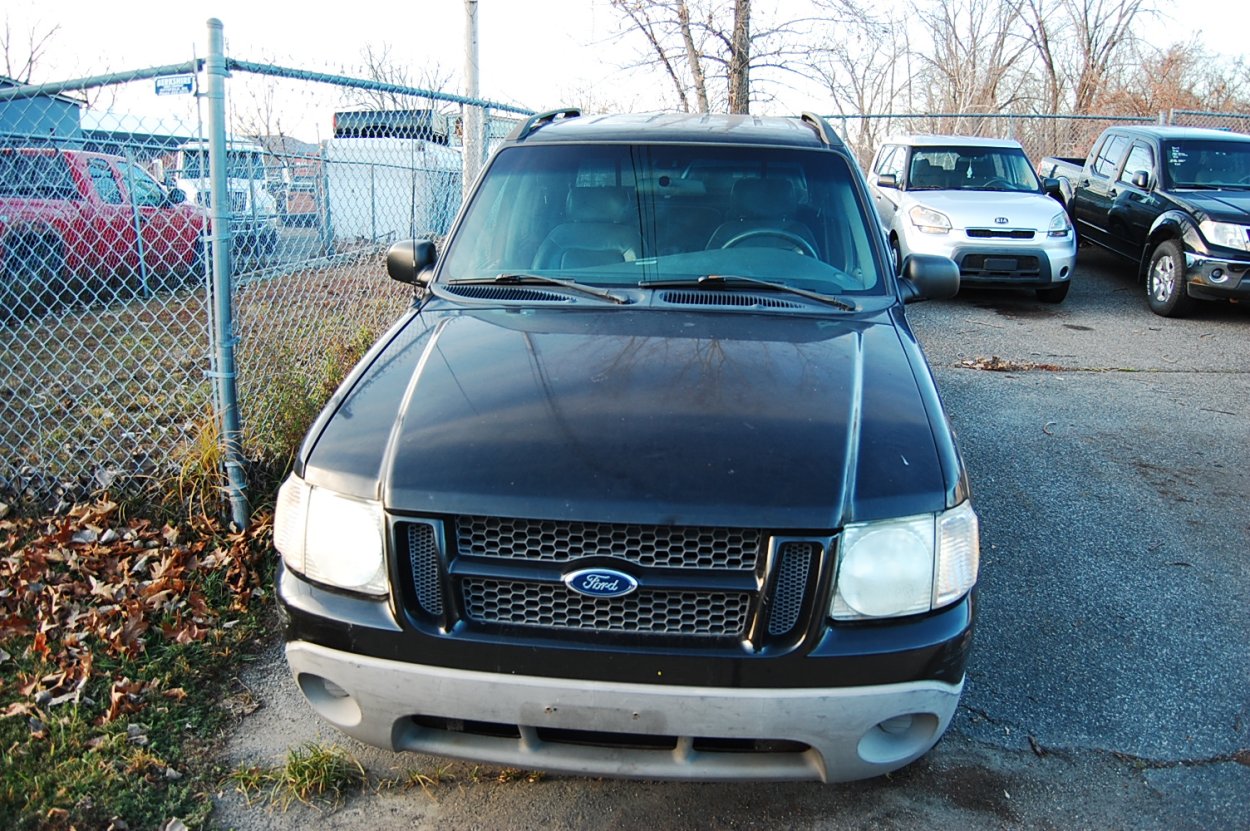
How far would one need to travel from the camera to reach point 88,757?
9.00 ft

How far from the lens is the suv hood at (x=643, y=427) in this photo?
220cm

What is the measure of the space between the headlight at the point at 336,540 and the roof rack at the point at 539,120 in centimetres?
224

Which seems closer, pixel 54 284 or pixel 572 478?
pixel 572 478

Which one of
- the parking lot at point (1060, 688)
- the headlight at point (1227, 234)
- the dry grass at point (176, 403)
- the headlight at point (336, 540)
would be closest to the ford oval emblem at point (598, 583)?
the headlight at point (336, 540)

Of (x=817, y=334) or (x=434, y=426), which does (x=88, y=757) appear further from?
(x=817, y=334)

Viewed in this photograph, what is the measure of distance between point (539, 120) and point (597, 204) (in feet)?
2.79

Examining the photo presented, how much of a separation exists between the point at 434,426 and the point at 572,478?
457mm

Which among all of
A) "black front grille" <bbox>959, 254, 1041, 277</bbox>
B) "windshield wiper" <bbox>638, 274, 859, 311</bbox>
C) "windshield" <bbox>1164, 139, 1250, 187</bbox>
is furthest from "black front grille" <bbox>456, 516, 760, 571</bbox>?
"windshield" <bbox>1164, 139, 1250, 187</bbox>

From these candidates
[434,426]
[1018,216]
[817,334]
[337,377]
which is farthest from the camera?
[1018,216]

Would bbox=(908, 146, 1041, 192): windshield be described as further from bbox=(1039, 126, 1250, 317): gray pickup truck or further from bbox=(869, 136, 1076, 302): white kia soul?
bbox=(1039, 126, 1250, 317): gray pickup truck

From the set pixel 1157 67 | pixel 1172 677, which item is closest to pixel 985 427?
pixel 1172 677

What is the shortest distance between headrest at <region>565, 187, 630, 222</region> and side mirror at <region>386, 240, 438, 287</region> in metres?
0.63

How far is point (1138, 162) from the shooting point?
10727mm

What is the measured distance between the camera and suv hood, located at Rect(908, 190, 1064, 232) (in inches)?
384
